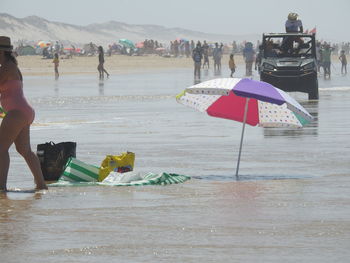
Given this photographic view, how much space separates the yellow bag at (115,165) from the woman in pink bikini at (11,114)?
1018 millimetres

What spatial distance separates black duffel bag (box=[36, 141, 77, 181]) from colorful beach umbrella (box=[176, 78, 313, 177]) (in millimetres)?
1633

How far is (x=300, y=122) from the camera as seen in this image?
14.7 metres

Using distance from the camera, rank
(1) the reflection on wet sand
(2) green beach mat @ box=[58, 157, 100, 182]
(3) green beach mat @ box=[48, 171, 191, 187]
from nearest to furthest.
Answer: (1) the reflection on wet sand → (3) green beach mat @ box=[48, 171, 191, 187] → (2) green beach mat @ box=[58, 157, 100, 182]

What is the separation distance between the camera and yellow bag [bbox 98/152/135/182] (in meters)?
13.6

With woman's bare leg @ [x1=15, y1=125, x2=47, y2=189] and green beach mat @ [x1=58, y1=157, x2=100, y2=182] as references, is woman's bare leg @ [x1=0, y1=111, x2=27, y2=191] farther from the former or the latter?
green beach mat @ [x1=58, y1=157, x2=100, y2=182]

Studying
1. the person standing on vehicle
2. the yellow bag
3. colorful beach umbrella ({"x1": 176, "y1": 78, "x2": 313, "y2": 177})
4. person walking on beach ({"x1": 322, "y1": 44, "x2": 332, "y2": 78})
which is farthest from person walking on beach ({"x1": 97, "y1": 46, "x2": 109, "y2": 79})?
the yellow bag

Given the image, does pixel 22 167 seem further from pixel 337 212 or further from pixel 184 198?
pixel 337 212

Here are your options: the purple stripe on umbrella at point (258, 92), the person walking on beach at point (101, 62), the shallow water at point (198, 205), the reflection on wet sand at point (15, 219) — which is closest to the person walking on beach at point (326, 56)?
the person walking on beach at point (101, 62)

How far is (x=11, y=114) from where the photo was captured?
41.3ft

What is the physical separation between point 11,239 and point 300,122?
606cm

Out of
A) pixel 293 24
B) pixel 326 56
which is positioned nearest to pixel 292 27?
pixel 293 24

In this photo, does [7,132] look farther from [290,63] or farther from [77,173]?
[290,63]

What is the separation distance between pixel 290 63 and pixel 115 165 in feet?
64.3

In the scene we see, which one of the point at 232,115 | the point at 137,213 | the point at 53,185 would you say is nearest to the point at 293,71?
the point at 232,115
